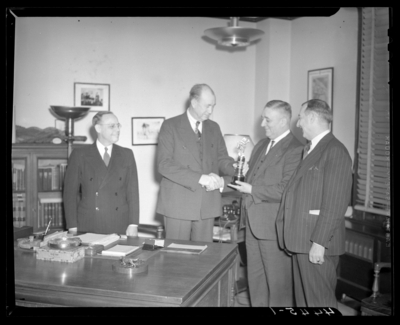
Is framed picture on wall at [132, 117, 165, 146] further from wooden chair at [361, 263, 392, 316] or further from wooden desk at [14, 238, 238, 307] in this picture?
wooden chair at [361, 263, 392, 316]

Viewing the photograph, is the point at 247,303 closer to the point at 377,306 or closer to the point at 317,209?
the point at 377,306

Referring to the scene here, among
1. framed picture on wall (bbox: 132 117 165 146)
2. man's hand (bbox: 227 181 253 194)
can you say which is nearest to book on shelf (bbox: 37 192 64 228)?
framed picture on wall (bbox: 132 117 165 146)

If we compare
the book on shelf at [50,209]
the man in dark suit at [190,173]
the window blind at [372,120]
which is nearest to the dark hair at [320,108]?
the man in dark suit at [190,173]

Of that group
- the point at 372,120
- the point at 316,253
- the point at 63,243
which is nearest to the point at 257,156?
the point at 316,253

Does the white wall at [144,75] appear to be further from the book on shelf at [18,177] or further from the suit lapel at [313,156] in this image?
the suit lapel at [313,156]

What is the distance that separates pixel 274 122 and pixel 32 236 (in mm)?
1647

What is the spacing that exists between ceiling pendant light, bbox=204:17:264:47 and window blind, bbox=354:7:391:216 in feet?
2.84

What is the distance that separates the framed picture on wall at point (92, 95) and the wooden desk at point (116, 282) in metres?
1.94

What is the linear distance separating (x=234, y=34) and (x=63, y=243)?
6.54 feet

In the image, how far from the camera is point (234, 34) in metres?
3.42

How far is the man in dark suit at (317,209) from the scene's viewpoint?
2.50 metres

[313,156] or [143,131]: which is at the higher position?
[143,131]
